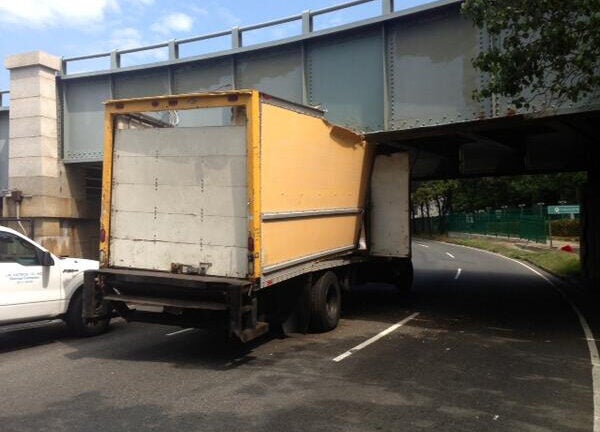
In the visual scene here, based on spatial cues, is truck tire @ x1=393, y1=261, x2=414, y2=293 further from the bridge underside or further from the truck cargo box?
the truck cargo box

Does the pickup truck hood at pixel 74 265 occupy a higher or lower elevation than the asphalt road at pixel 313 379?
higher

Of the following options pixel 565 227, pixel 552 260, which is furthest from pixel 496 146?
pixel 565 227

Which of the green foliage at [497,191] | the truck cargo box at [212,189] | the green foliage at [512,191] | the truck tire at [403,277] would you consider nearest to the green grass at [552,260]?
the truck tire at [403,277]

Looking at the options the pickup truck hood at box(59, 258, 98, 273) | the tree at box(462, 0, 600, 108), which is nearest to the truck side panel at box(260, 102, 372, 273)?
the tree at box(462, 0, 600, 108)

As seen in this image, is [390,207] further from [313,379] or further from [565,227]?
[565,227]

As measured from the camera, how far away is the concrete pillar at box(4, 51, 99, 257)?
52.2 ft

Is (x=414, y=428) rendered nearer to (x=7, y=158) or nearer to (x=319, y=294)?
(x=319, y=294)

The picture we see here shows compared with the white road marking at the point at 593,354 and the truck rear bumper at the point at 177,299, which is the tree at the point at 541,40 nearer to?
the white road marking at the point at 593,354

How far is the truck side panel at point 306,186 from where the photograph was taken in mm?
7664

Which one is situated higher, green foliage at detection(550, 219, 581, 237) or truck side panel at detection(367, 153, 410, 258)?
truck side panel at detection(367, 153, 410, 258)

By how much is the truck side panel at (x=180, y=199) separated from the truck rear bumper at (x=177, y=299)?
0.27 metres

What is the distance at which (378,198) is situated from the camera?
38.7 feet

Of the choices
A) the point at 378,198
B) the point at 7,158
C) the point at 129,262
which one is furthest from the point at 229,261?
the point at 7,158

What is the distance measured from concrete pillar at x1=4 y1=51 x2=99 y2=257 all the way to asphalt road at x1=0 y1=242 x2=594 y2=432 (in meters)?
7.19
